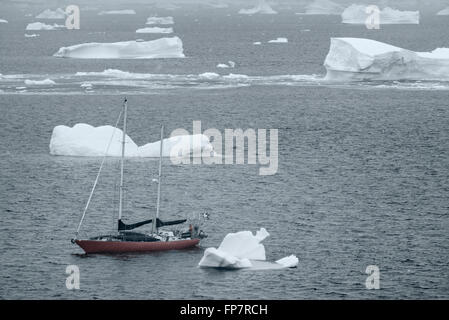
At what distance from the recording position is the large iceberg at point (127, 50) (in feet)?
447

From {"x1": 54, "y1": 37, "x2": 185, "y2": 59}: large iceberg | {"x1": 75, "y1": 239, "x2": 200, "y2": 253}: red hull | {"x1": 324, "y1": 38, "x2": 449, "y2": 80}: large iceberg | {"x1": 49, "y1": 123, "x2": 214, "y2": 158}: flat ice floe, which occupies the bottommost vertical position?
{"x1": 75, "y1": 239, "x2": 200, "y2": 253}: red hull

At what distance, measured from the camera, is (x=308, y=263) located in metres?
44.3

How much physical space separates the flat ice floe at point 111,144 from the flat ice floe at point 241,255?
23.3 metres

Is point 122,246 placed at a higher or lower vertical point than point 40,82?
lower

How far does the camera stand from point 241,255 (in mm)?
44500

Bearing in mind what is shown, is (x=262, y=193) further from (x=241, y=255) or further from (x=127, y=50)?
(x=127, y=50)

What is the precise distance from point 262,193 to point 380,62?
46293 mm

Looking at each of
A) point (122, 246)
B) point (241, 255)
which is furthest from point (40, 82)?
point (241, 255)

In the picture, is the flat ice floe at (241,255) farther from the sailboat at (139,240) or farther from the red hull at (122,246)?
the red hull at (122,246)

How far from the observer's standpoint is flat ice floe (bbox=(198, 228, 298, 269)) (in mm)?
43188

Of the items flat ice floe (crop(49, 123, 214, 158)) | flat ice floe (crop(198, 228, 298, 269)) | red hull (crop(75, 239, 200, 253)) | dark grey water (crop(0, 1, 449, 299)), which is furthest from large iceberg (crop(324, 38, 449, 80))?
flat ice floe (crop(198, 228, 298, 269))

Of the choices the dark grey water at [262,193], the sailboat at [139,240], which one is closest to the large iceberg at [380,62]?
the dark grey water at [262,193]

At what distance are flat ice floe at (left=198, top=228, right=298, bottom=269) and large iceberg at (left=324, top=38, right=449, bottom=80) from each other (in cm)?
5717

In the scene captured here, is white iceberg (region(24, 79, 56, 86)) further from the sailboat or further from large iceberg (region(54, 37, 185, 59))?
the sailboat
